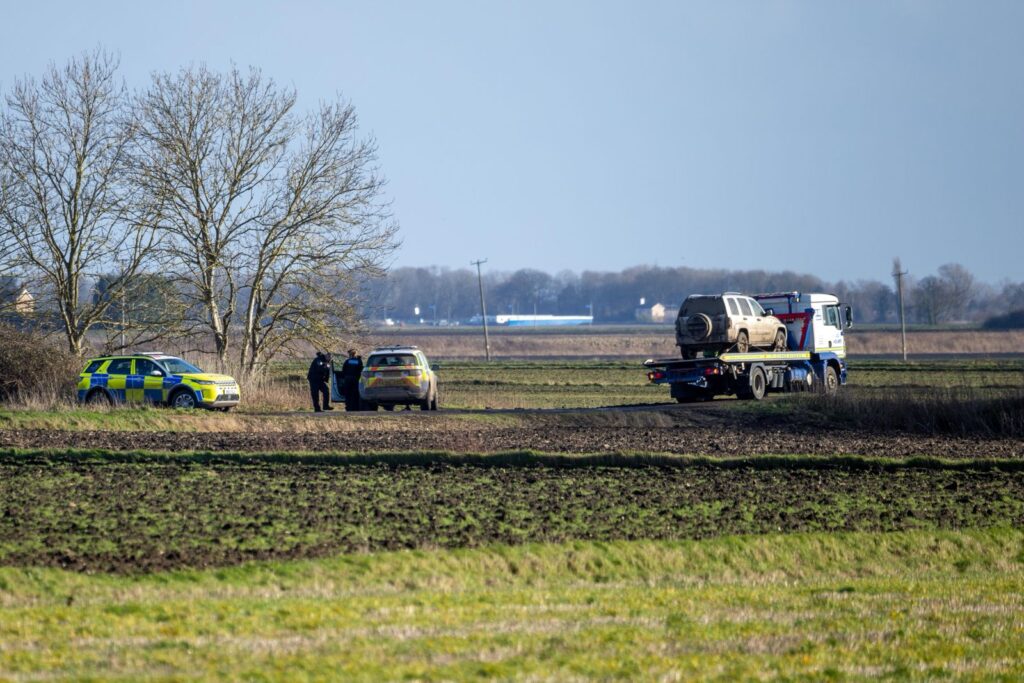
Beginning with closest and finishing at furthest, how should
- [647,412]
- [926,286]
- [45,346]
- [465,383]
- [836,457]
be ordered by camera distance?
[836,457]
[647,412]
[45,346]
[465,383]
[926,286]

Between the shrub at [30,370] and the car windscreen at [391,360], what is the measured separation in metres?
8.82

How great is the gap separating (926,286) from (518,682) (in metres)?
148

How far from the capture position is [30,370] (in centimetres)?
3631

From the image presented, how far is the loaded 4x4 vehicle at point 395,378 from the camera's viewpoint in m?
34.0

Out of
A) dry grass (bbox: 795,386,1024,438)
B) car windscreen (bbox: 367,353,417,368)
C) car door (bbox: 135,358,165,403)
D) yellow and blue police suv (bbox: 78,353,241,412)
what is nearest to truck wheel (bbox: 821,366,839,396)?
dry grass (bbox: 795,386,1024,438)

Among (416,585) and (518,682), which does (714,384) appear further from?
(518,682)

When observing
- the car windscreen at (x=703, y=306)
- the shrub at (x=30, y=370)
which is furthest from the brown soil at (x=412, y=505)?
the car windscreen at (x=703, y=306)

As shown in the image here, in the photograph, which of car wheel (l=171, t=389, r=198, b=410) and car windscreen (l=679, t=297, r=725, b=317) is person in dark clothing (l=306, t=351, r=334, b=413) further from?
car windscreen (l=679, t=297, r=725, b=317)

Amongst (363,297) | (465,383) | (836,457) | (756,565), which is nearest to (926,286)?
(465,383)

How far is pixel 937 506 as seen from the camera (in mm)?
17719

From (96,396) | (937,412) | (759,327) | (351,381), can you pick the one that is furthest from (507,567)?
(759,327)

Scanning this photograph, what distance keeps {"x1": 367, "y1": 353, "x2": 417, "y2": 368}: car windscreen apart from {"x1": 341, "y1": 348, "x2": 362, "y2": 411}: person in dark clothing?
0.85m

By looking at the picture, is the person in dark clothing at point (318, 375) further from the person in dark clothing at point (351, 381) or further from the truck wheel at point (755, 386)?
the truck wheel at point (755, 386)

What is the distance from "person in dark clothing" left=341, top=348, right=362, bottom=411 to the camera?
1377 inches
